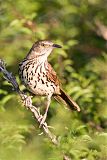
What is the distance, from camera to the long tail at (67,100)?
22.4 ft

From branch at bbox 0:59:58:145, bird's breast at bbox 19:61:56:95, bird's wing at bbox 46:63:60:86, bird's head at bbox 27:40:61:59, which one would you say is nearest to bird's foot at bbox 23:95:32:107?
branch at bbox 0:59:58:145

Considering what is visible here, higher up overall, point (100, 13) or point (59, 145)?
point (100, 13)

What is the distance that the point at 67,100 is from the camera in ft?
22.6

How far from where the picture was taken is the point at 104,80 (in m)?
7.94

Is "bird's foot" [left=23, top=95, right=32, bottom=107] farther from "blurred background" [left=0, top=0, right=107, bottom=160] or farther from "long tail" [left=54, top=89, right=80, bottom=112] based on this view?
"long tail" [left=54, top=89, right=80, bottom=112]

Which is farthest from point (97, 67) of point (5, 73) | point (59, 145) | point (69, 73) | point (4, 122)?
point (59, 145)

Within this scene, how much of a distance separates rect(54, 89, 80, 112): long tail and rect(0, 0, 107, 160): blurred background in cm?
17

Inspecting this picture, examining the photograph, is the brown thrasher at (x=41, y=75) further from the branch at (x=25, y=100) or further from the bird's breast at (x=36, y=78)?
the branch at (x=25, y=100)

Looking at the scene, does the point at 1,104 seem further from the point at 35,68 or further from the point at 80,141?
the point at 80,141

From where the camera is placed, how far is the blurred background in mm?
5387

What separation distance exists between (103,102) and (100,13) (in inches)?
126

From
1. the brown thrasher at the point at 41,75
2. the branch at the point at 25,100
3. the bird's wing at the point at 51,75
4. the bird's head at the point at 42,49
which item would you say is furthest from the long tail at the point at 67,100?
the branch at the point at 25,100

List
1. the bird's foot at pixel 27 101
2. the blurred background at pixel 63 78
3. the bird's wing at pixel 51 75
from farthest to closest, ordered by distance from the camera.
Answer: the bird's wing at pixel 51 75, the bird's foot at pixel 27 101, the blurred background at pixel 63 78

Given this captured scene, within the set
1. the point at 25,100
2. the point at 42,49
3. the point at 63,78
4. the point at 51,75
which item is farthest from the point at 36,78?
the point at 63,78
